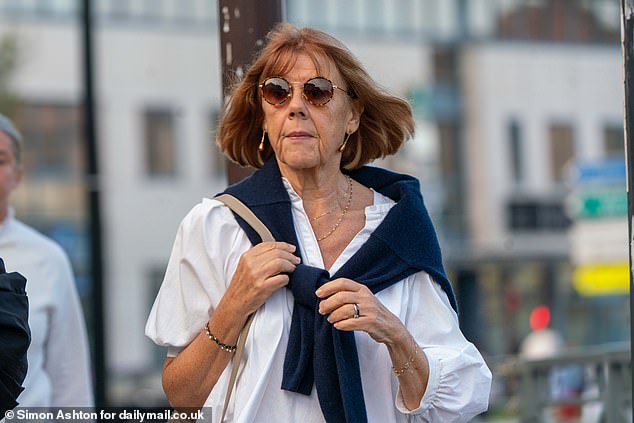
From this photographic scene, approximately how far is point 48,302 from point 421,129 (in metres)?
34.3

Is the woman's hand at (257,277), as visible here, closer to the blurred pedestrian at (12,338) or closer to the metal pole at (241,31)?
the blurred pedestrian at (12,338)

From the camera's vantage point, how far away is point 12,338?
10.3ft

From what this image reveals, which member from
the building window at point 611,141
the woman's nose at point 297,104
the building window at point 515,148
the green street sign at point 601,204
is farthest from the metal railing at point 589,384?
the building window at point 611,141

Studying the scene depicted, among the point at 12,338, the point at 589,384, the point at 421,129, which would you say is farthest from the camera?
the point at 421,129

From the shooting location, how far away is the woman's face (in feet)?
11.4

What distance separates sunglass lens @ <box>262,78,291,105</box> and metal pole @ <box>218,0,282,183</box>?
2.47 ft

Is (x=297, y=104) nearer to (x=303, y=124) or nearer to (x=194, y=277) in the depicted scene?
(x=303, y=124)

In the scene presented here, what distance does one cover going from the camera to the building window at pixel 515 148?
45.9 m

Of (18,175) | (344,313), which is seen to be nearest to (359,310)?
(344,313)

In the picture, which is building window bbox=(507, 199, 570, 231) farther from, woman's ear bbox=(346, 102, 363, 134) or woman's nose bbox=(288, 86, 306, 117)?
woman's nose bbox=(288, 86, 306, 117)

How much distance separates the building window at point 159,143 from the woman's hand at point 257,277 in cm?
3787

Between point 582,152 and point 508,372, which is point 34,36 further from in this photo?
point 508,372

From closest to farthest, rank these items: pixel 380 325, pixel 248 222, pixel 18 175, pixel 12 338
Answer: pixel 12 338 → pixel 380 325 → pixel 248 222 → pixel 18 175

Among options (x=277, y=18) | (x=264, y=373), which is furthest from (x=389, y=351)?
(x=277, y=18)
